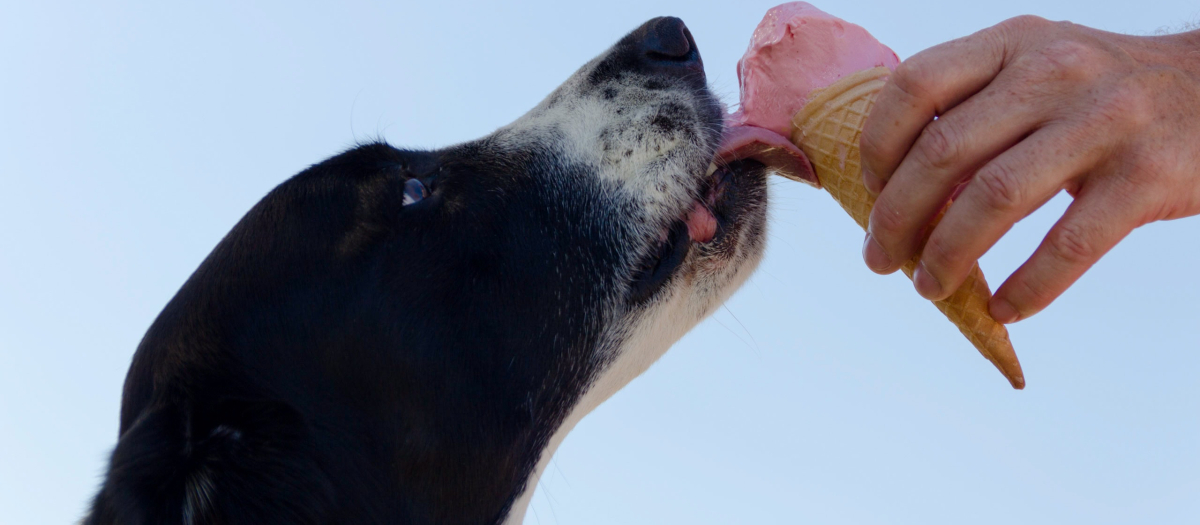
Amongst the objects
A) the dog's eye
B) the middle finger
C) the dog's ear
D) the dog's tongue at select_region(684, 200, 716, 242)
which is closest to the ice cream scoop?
the dog's tongue at select_region(684, 200, 716, 242)

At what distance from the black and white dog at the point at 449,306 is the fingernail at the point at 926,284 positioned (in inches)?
31.0

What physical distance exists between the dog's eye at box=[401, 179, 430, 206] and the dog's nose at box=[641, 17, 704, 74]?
2.82 feet

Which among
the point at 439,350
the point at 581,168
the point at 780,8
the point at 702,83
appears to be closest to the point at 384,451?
the point at 439,350

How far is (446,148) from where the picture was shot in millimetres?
3172

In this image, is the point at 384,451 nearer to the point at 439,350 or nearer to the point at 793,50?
the point at 439,350

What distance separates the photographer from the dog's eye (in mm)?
2910

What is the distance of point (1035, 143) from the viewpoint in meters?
1.86

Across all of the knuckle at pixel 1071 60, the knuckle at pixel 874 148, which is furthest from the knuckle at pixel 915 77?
the knuckle at pixel 1071 60

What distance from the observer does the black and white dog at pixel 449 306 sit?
8.87 feet

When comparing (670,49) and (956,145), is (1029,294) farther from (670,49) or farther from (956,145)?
(670,49)

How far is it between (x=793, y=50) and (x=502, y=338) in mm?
1223

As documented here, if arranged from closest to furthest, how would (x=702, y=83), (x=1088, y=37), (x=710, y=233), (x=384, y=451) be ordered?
(x=1088, y=37), (x=384, y=451), (x=710, y=233), (x=702, y=83)

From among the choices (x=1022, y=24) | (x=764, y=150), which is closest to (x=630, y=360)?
(x=764, y=150)

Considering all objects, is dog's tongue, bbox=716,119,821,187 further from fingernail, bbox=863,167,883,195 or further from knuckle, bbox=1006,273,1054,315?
knuckle, bbox=1006,273,1054,315
